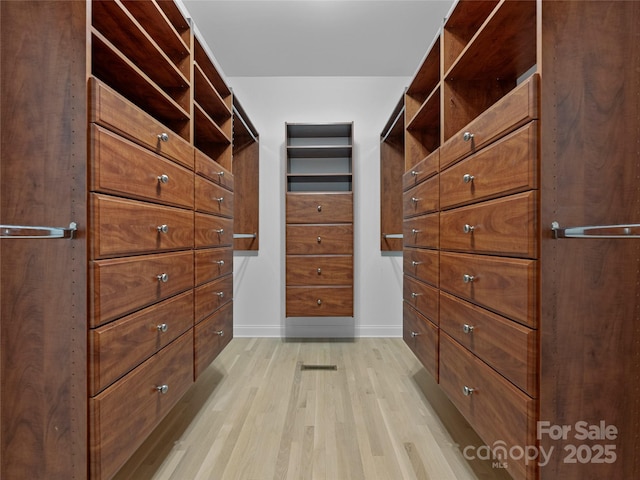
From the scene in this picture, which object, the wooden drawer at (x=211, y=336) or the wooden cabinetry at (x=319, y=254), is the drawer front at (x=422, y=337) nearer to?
the wooden cabinetry at (x=319, y=254)

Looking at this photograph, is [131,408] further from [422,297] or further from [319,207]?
[319,207]

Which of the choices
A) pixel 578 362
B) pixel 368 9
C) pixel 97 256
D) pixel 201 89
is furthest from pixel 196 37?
pixel 578 362


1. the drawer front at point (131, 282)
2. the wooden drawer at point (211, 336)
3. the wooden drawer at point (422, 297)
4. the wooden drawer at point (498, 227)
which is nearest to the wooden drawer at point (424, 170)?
the wooden drawer at point (498, 227)

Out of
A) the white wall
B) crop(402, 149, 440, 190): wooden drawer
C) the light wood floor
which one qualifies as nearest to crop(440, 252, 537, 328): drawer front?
crop(402, 149, 440, 190): wooden drawer

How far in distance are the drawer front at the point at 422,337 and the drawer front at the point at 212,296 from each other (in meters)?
1.09

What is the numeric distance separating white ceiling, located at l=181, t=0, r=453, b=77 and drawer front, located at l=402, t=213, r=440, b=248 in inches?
52.7

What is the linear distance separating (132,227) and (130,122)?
0.32m

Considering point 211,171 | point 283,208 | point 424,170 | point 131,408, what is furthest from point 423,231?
point 283,208

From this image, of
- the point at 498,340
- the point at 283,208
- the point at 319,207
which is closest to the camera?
the point at 498,340

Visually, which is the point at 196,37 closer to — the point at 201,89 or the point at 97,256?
the point at 201,89

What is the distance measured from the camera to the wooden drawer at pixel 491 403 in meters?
0.83

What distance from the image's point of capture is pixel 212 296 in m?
1.74

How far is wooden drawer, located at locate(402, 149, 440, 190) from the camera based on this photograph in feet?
4.94

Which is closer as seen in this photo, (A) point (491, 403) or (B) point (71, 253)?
(B) point (71, 253)
